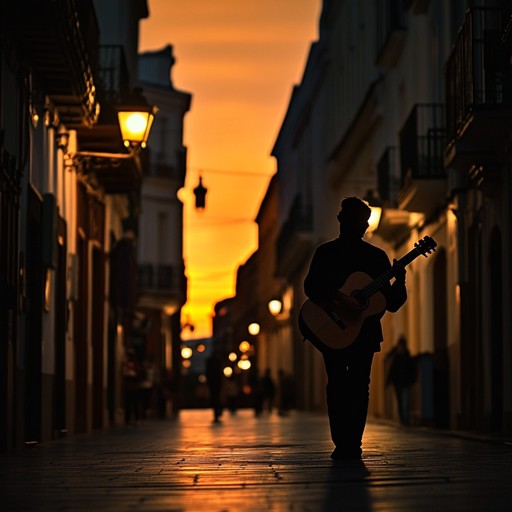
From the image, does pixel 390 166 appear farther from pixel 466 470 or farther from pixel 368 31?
pixel 466 470

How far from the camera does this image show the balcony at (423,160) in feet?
90.5

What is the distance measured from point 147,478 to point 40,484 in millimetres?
757

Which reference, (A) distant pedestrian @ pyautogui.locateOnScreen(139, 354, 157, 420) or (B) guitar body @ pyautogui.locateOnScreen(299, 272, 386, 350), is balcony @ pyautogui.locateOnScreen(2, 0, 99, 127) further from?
(A) distant pedestrian @ pyautogui.locateOnScreen(139, 354, 157, 420)

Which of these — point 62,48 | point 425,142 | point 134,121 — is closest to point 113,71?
point 134,121

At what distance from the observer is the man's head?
11438 millimetres

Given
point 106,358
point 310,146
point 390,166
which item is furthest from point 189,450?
point 310,146

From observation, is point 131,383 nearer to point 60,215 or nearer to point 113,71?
point 113,71

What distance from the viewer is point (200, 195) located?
41500 millimetres

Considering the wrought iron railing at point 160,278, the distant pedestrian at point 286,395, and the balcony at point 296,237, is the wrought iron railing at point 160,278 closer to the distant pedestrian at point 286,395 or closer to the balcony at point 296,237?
the balcony at point 296,237

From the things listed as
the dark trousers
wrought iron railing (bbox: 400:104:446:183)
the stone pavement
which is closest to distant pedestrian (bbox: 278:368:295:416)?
wrought iron railing (bbox: 400:104:446:183)

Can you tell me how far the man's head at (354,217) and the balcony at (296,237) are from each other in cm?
4494

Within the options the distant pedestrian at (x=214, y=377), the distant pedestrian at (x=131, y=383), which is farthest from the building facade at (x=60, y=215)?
the distant pedestrian at (x=214, y=377)

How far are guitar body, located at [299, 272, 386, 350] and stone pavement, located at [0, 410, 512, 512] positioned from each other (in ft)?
2.74

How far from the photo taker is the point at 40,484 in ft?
30.6
